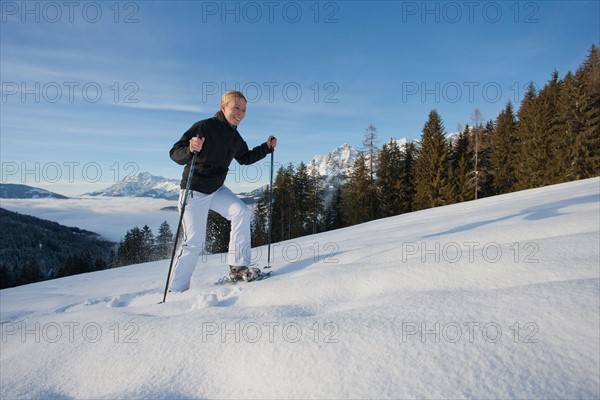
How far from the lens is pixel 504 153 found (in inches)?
1446

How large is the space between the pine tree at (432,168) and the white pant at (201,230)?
1271 inches

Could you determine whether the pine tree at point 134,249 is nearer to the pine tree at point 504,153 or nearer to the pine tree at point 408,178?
the pine tree at point 408,178

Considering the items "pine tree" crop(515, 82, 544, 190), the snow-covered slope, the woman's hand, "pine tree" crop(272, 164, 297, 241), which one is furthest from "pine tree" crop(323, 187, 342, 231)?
the snow-covered slope

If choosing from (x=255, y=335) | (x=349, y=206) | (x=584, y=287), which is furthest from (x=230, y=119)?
(x=349, y=206)

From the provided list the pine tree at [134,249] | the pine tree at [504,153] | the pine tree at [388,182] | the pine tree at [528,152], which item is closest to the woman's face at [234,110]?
the pine tree at [388,182]

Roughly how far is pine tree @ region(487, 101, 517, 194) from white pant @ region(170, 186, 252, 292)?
39.3m

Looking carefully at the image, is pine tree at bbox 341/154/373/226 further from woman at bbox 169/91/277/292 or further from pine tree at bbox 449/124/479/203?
woman at bbox 169/91/277/292

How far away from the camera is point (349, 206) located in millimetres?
35938

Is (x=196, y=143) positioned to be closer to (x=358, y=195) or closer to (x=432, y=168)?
(x=358, y=195)

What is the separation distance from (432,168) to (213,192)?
33.6 metres

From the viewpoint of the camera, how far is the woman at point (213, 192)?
3.80 m

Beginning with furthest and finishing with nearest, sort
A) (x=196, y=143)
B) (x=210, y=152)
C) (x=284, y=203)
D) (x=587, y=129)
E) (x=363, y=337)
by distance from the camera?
(x=284, y=203) < (x=587, y=129) < (x=210, y=152) < (x=196, y=143) < (x=363, y=337)

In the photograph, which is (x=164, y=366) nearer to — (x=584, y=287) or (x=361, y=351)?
(x=361, y=351)

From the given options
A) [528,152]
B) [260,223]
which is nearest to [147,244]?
[260,223]
